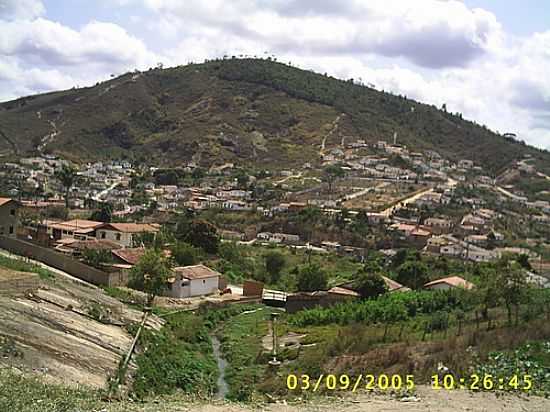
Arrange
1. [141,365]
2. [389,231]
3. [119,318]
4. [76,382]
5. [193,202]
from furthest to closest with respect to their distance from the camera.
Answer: [193,202]
[389,231]
[119,318]
[141,365]
[76,382]

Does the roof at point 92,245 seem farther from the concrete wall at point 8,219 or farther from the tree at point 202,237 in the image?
the tree at point 202,237

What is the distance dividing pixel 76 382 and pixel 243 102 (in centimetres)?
12006

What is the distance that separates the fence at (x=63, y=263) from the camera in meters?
32.5

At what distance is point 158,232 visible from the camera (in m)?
50.0

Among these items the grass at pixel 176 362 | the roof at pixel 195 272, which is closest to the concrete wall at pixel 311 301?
the roof at pixel 195 272

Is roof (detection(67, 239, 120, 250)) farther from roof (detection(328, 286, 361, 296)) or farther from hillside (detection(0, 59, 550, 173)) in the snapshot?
hillside (detection(0, 59, 550, 173))

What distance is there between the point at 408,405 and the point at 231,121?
11143 cm

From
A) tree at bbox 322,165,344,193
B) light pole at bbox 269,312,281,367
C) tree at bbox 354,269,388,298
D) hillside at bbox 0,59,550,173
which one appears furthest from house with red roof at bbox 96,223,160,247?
hillside at bbox 0,59,550,173

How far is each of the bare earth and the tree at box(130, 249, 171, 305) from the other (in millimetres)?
16532

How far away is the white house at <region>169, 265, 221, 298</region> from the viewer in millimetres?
35188

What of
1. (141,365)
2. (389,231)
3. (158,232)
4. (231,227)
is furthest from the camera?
(231,227)

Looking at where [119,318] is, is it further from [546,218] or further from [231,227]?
[546,218]

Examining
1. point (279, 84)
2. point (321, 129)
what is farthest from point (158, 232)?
point (279, 84)
